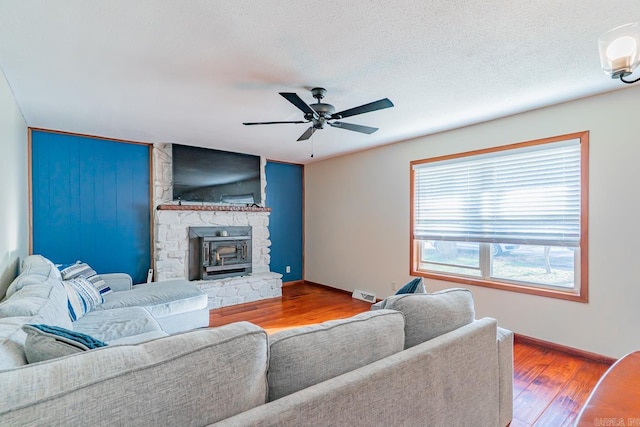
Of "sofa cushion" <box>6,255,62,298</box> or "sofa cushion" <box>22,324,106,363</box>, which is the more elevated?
"sofa cushion" <box>22,324,106,363</box>

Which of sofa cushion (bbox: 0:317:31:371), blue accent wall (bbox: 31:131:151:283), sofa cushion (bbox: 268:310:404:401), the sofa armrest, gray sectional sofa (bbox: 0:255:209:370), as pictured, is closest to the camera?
sofa cushion (bbox: 0:317:31:371)

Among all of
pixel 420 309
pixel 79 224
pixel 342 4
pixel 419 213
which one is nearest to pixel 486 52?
pixel 342 4

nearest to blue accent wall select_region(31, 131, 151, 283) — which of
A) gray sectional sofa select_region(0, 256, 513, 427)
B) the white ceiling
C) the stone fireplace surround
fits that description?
the stone fireplace surround

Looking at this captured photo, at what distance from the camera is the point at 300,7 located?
5.26ft

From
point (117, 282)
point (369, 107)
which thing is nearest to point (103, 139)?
point (117, 282)

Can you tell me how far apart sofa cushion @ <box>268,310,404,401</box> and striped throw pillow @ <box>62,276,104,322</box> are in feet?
6.97

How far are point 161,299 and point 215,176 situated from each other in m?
2.29

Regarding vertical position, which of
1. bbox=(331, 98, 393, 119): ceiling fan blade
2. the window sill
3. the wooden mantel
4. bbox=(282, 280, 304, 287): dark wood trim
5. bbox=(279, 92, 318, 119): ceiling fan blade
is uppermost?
bbox=(279, 92, 318, 119): ceiling fan blade

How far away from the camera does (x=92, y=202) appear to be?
4035mm

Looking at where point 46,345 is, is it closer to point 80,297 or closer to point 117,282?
point 80,297

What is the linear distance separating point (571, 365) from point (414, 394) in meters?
2.45

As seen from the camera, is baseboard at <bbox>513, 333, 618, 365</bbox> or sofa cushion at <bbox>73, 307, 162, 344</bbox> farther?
baseboard at <bbox>513, 333, 618, 365</bbox>

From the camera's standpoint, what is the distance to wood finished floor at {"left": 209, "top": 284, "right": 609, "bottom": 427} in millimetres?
2055

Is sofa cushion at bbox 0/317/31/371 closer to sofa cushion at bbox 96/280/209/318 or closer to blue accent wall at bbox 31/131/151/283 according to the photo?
sofa cushion at bbox 96/280/209/318
